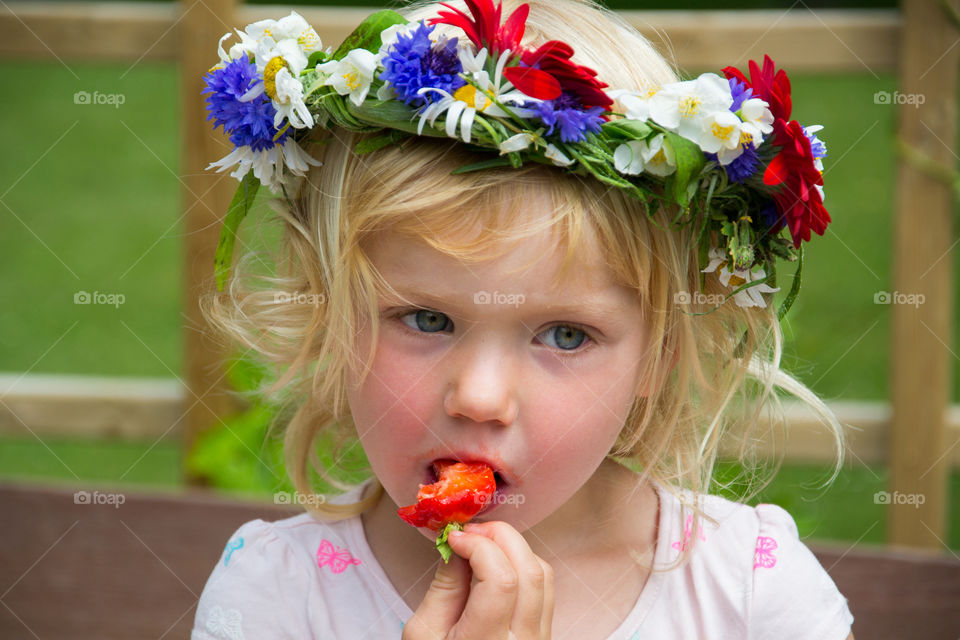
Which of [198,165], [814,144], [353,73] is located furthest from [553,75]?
[198,165]

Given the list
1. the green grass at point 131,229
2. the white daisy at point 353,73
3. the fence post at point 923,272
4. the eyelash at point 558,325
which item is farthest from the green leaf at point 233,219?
the green grass at point 131,229

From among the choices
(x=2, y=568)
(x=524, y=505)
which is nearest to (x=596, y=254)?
(x=524, y=505)

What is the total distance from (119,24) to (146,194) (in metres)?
3.77

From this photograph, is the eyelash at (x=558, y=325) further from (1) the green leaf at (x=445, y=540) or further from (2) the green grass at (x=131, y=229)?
(2) the green grass at (x=131, y=229)

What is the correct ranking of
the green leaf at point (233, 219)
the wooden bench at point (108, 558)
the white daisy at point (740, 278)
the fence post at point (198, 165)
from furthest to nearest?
the fence post at point (198, 165) < the wooden bench at point (108, 558) < the green leaf at point (233, 219) < the white daisy at point (740, 278)

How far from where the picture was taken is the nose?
1.31 meters

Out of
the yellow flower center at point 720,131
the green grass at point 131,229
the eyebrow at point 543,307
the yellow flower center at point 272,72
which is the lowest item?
the eyebrow at point 543,307

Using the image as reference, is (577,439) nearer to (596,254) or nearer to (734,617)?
(596,254)

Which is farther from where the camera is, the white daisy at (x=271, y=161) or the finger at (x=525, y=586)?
the white daisy at (x=271, y=161)

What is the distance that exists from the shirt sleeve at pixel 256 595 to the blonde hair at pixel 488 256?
110 millimetres

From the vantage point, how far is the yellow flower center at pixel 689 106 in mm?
1376

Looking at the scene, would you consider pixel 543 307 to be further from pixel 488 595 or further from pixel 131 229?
pixel 131 229

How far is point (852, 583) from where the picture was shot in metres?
2.11

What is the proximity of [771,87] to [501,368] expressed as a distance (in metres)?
0.55
